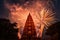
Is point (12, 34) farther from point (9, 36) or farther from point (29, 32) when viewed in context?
point (29, 32)

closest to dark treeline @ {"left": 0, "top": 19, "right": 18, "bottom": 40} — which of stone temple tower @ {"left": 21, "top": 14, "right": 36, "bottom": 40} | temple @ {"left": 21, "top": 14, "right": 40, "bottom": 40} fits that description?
temple @ {"left": 21, "top": 14, "right": 40, "bottom": 40}

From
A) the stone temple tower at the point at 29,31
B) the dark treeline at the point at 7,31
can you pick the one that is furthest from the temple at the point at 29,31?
the dark treeline at the point at 7,31

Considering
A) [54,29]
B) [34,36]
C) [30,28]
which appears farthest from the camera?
[30,28]

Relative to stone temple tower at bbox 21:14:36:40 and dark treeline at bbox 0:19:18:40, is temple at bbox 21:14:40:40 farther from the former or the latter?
dark treeline at bbox 0:19:18:40

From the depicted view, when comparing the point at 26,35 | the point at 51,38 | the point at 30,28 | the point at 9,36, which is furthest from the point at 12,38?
the point at 30,28

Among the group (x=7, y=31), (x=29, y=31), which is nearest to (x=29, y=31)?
(x=29, y=31)

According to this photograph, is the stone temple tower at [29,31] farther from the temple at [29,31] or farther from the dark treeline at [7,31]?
the dark treeline at [7,31]

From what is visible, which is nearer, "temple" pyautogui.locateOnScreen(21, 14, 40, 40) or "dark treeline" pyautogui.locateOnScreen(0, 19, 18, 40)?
"dark treeline" pyautogui.locateOnScreen(0, 19, 18, 40)

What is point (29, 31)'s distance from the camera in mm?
61188

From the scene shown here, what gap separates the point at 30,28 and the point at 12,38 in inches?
811

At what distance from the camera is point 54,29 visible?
42281 mm

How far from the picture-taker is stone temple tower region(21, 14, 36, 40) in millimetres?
57625

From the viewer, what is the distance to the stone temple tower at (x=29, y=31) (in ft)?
189

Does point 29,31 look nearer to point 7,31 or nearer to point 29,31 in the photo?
point 29,31
